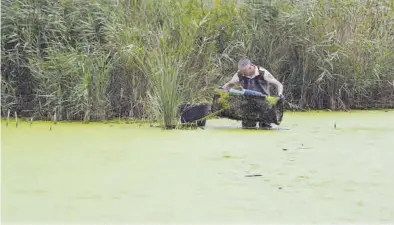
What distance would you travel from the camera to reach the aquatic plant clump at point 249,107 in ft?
29.7

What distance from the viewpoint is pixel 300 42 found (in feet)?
36.7

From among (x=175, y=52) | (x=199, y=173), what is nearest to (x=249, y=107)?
(x=175, y=52)

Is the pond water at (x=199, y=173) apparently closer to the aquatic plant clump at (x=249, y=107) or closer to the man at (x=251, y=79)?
the aquatic plant clump at (x=249, y=107)

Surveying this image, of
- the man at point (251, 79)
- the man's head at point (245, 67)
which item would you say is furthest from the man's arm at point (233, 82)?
the man's head at point (245, 67)

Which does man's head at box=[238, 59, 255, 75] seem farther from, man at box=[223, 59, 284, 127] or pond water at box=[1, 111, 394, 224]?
pond water at box=[1, 111, 394, 224]

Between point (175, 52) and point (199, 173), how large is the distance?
3.33 m

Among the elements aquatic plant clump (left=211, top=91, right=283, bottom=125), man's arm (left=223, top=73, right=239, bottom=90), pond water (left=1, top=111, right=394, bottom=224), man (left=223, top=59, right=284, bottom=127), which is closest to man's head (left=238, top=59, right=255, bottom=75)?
man (left=223, top=59, right=284, bottom=127)

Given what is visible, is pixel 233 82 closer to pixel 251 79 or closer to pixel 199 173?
pixel 251 79

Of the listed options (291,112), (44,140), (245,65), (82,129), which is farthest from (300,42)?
(44,140)

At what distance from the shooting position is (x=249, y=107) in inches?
358

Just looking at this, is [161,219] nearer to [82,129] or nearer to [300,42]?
[82,129]

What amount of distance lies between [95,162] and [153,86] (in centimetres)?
254

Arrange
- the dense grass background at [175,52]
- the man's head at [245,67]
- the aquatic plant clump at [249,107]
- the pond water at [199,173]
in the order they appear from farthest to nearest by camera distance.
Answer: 1. the dense grass background at [175,52]
2. the man's head at [245,67]
3. the aquatic plant clump at [249,107]
4. the pond water at [199,173]

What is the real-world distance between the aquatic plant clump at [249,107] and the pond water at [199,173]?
0.49 feet
